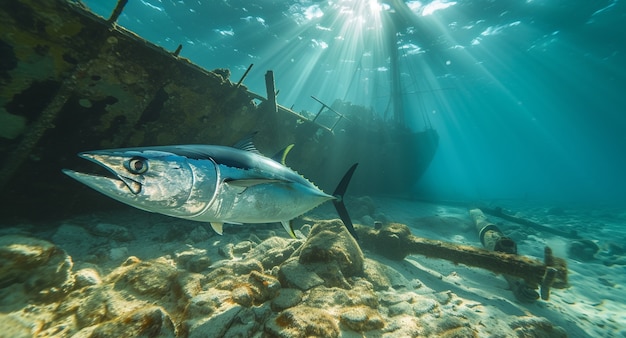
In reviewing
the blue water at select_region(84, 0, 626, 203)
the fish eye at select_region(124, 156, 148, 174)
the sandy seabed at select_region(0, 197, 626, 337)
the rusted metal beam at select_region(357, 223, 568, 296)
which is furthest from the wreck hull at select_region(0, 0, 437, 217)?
the blue water at select_region(84, 0, 626, 203)

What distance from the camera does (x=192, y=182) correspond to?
4.47ft

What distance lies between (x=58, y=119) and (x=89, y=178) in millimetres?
4051

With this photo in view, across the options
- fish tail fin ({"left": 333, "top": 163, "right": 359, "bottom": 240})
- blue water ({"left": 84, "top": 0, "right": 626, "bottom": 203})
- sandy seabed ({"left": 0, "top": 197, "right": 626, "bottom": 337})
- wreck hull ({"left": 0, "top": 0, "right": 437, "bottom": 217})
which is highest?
blue water ({"left": 84, "top": 0, "right": 626, "bottom": 203})

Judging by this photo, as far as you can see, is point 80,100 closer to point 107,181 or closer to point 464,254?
point 107,181

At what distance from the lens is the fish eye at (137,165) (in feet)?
3.99

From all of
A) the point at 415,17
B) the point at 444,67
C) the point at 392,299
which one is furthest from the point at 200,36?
the point at 392,299

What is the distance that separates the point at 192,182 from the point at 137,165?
0.28m

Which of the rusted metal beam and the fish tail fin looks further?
the rusted metal beam

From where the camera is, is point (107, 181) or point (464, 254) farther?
point (464, 254)

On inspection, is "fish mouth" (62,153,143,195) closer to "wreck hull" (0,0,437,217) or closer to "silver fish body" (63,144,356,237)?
"silver fish body" (63,144,356,237)

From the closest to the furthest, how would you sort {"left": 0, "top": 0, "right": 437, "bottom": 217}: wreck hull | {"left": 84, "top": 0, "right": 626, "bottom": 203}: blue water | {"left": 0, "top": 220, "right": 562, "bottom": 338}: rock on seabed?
A: {"left": 0, "top": 220, "right": 562, "bottom": 338}: rock on seabed < {"left": 0, "top": 0, "right": 437, "bottom": 217}: wreck hull < {"left": 84, "top": 0, "right": 626, "bottom": 203}: blue water

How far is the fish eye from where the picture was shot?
1.22 metres

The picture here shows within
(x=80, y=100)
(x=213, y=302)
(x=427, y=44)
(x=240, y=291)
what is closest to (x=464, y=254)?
(x=240, y=291)

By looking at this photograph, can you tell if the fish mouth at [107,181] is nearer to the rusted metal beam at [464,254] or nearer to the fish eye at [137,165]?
the fish eye at [137,165]
